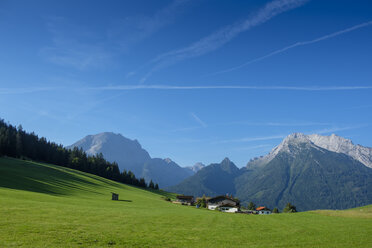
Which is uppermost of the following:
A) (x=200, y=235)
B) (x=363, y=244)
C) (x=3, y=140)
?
(x=3, y=140)

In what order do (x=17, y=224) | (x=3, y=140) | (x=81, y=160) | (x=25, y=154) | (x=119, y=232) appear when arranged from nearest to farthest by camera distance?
(x=17, y=224), (x=119, y=232), (x=3, y=140), (x=25, y=154), (x=81, y=160)

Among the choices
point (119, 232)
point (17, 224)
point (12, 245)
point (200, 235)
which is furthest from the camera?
point (200, 235)

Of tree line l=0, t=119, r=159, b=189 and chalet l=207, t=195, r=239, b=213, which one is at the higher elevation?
tree line l=0, t=119, r=159, b=189

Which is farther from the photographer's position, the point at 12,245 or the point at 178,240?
the point at 178,240

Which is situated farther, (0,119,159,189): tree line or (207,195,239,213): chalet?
(0,119,159,189): tree line

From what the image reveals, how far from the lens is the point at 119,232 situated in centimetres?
2609

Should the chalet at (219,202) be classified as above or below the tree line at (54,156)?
below

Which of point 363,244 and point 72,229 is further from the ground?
point 363,244

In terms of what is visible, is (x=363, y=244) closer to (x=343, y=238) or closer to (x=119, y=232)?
(x=343, y=238)


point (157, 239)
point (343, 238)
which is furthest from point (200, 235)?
point (343, 238)

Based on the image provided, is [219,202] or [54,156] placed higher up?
[54,156]

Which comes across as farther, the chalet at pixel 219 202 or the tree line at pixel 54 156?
the tree line at pixel 54 156

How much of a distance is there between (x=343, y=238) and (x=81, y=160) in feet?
547

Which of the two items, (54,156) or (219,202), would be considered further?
(54,156)
